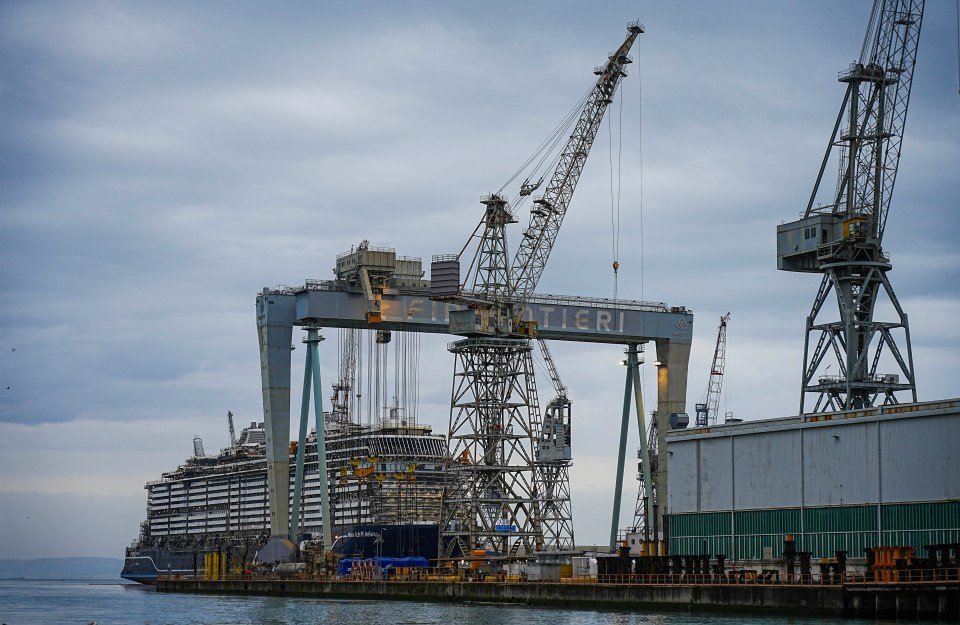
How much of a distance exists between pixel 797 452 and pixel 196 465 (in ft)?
408

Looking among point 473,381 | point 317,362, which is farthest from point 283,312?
point 473,381

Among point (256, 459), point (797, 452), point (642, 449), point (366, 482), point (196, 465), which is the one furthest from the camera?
point (196, 465)

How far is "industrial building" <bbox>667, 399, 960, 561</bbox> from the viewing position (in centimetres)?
6844

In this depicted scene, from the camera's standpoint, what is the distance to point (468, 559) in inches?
3871

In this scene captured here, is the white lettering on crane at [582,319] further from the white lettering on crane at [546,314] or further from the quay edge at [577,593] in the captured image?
the quay edge at [577,593]

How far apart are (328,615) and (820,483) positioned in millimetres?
29008

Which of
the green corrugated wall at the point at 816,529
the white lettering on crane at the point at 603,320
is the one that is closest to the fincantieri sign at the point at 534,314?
the white lettering on crane at the point at 603,320

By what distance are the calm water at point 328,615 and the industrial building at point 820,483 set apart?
9.50 meters

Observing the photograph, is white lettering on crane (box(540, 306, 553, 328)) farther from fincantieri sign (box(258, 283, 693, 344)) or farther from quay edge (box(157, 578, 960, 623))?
quay edge (box(157, 578, 960, 623))

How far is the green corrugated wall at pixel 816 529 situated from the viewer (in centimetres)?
6806

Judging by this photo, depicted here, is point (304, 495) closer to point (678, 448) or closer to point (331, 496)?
point (331, 496)

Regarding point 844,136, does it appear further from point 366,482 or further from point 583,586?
point 366,482

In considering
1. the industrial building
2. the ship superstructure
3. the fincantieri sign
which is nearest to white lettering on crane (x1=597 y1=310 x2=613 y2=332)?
the fincantieri sign

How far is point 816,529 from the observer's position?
245 feet
